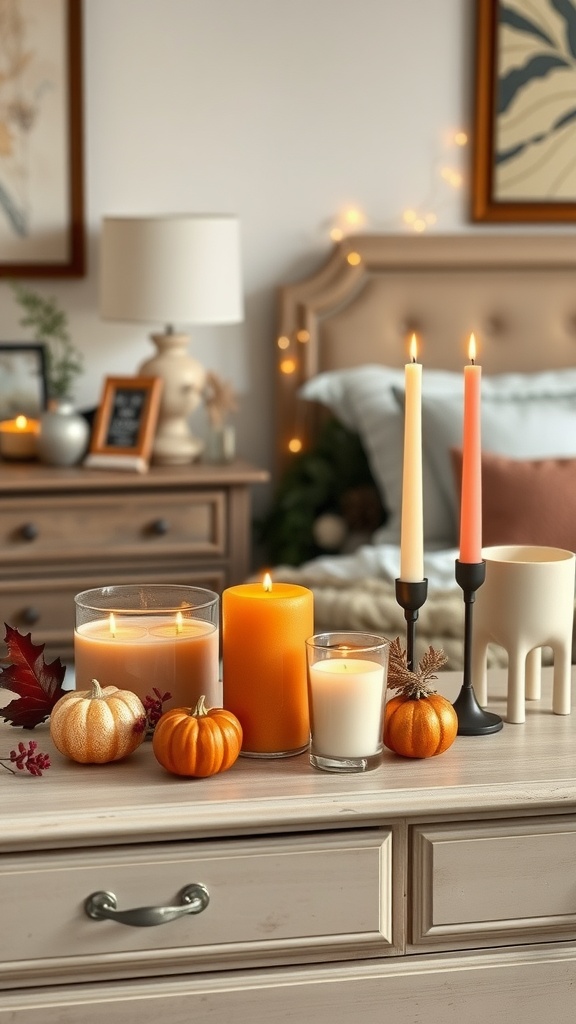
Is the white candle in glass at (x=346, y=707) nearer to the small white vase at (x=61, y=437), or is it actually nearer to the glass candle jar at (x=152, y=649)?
the glass candle jar at (x=152, y=649)

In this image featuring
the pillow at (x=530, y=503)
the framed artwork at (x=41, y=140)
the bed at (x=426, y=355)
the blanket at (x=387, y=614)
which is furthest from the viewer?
the framed artwork at (x=41, y=140)

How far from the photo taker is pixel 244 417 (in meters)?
3.84

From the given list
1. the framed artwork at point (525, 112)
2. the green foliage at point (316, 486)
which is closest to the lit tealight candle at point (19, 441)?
the green foliage at point (316, 486)

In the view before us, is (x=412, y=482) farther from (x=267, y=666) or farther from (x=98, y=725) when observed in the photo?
(x=98, y=725)

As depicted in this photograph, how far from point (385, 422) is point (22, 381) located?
103 centimetres

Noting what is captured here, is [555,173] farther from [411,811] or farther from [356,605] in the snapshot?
[411,811]

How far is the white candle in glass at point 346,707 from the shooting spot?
3.77ft

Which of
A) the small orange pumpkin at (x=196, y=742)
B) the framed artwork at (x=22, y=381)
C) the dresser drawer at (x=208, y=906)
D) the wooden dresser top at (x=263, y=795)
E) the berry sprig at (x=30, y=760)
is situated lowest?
the dresser drawer at (x=208, y=906)

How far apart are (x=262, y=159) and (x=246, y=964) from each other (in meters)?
3.00

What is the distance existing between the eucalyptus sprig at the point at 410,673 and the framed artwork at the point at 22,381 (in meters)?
2.57

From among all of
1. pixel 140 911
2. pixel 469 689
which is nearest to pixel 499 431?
pixel 469 689

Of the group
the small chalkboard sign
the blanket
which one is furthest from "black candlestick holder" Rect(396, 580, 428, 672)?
the small chalkboard sign

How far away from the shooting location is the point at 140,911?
106 cm

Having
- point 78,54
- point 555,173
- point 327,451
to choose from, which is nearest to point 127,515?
point 327,451
